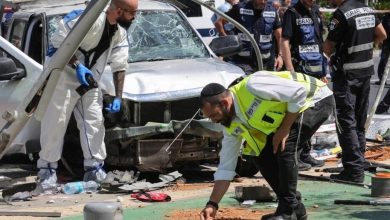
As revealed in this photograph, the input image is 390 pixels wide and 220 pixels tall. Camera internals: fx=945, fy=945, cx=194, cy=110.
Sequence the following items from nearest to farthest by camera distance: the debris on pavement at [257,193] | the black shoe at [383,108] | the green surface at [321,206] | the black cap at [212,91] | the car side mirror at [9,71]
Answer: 1. the black cap at [212,91]
2. the green surface at [321,206]
3. the debris on pavement at [257,193]
4. the car side mirror at [9,71]
5. the black shoe at [383,108]

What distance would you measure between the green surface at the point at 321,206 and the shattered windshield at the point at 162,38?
6.58ft

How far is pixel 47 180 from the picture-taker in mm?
8883

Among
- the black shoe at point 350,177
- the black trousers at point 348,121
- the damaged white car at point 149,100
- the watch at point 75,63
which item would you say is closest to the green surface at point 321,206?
the black shoe at point 350,177

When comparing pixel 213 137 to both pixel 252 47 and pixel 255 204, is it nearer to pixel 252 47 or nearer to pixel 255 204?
pixel 255 204

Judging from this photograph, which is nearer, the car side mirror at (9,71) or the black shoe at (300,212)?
the black shoe at (300,212)

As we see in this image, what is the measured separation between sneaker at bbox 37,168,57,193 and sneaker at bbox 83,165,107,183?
1.02 feet

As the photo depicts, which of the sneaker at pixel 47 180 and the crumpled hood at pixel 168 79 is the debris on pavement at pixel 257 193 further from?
the sneaker at pixel 47 180

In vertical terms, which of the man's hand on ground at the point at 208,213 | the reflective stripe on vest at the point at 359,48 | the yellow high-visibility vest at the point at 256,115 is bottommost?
the man's hand on ground at the point at 208,213

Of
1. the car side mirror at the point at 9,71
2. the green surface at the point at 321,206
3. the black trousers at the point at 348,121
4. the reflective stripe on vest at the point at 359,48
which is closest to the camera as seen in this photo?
the green surface at the point at 321,206

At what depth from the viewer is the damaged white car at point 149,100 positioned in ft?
29.1

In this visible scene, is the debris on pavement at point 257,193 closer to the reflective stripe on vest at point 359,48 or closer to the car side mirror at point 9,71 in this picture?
the reflective stripe on vest at point 359,48

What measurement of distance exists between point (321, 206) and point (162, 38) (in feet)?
10.3

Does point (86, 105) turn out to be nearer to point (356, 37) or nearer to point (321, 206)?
point (321, 206)

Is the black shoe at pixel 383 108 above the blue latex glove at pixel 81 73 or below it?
below
